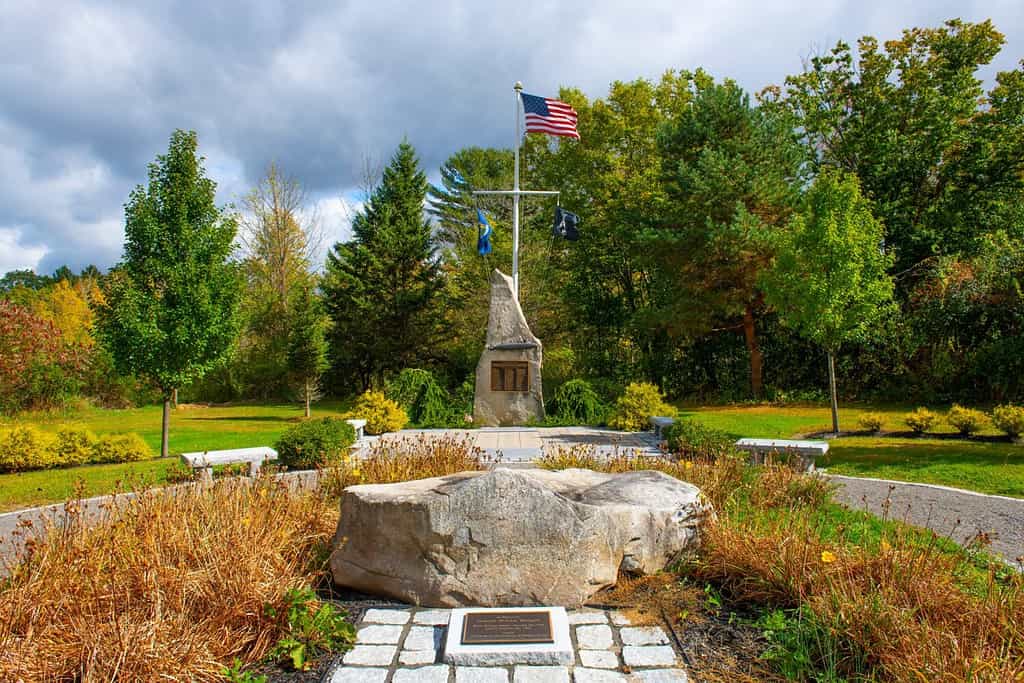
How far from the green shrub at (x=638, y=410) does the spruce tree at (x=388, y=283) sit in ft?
43.1

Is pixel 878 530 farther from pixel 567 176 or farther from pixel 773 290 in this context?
pixel 567 176

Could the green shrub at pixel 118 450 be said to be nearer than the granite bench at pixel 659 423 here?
Yes

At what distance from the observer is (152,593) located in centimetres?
343

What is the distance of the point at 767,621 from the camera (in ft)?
12.4

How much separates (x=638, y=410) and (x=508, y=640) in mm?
10814

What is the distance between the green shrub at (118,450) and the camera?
10578 millimetres

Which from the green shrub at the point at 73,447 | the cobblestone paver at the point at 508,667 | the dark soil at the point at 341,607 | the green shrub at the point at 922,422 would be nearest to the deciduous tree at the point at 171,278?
the green shrub at the point at 73,447

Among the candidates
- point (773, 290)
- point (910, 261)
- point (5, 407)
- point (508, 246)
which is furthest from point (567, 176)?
point (5, 407)

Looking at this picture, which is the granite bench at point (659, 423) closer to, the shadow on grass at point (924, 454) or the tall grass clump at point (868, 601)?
the shadow on grass at point (924, 454)

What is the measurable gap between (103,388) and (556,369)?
17.5m

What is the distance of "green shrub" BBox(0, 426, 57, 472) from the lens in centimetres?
982

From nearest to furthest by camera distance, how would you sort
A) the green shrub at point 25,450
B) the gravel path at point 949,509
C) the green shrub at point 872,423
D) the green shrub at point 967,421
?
the gravel path at point 949,509 < the green shrub at point 25,450 < the green shrub at point 967,421 < the green shrub at point 872,423

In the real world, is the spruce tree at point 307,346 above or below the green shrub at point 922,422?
above

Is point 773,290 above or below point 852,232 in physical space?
below
